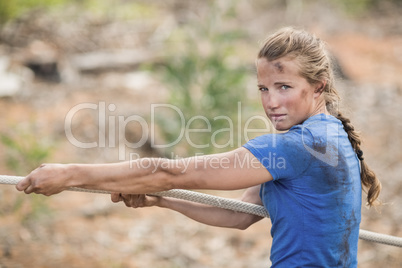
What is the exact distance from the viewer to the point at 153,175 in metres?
1.62

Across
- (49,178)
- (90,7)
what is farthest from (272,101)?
(90,7)

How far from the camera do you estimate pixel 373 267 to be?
3662 millimetres

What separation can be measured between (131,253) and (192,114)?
1.33m

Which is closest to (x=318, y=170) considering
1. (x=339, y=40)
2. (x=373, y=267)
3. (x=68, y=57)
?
(x=373, y=267)

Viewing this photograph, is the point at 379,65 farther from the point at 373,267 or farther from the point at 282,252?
the point at 282,252

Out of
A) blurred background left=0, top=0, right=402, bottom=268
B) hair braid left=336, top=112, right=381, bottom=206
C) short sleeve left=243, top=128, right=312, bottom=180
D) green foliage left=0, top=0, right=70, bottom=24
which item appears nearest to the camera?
short sleeve left=243, top=128, right=312, bottom=180

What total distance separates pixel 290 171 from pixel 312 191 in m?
0.11

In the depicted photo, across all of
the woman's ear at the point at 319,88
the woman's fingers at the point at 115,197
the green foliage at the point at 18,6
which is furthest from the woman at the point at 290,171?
the green foliage at the point at 18,6

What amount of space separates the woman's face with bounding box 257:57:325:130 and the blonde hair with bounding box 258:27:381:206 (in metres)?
0.02

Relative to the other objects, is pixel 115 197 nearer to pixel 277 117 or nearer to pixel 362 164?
pixel 277 117

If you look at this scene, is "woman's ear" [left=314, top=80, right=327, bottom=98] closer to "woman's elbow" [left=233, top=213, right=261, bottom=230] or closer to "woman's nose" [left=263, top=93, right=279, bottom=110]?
"woman's nose" [left=263, top=93, right=279, bottom=110]

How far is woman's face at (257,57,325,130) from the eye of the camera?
5.54 ft

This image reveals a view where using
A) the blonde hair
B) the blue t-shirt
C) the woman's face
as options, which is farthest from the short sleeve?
the blonde hair

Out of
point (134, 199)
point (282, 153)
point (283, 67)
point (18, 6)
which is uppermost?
point (18, 6)
